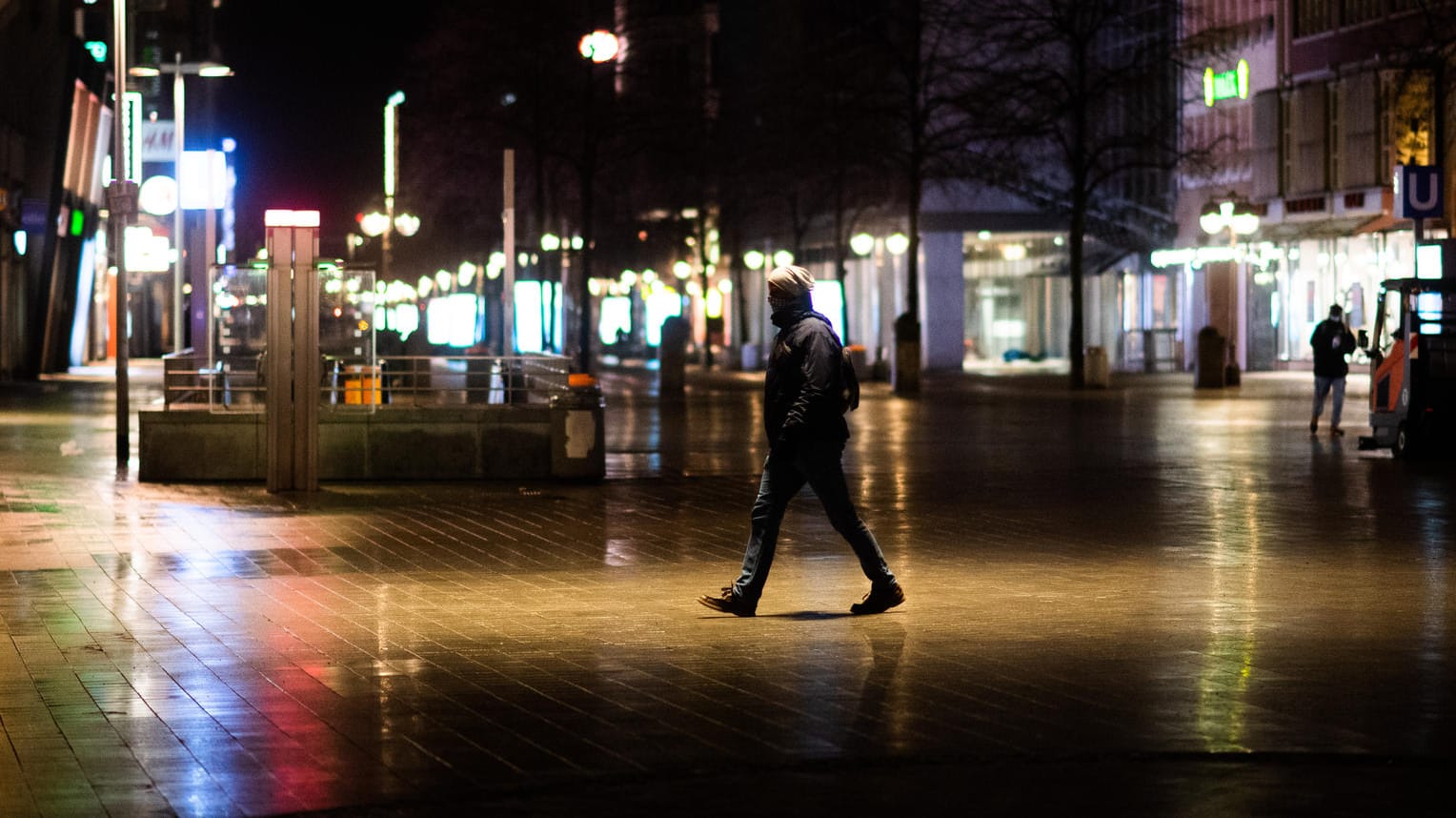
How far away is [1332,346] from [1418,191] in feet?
9.28

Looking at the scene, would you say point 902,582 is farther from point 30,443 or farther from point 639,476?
point 30,443

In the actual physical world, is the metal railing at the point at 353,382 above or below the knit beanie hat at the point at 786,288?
below

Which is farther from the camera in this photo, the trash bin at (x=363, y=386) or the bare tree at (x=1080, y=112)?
the bare tree at (x=1080, y=112)

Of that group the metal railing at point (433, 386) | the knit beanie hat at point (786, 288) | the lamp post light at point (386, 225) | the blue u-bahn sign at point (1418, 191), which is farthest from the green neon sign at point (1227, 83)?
the knit beanie hat at point (786, 288)

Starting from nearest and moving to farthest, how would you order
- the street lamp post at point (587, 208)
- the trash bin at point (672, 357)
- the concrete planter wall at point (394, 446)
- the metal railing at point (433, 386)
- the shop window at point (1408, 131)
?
the metal railing at point (433, 386), the concrete planter wall at point (394, 446), the shop window at point (1408, 131), the street lamp post at point (587, 208), the trash bin at point (672, 357)

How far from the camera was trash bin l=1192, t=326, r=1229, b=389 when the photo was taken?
151 ft

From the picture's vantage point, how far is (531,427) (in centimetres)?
2202

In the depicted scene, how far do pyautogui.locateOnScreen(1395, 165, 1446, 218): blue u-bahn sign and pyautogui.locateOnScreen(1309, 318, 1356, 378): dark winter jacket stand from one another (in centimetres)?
203

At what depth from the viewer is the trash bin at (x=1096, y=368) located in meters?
46.4

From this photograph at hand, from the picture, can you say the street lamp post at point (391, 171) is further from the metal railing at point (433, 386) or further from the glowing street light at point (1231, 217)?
the metal railing at point (433, 386)

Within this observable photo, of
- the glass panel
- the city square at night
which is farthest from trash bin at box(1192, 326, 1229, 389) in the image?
the glass panel

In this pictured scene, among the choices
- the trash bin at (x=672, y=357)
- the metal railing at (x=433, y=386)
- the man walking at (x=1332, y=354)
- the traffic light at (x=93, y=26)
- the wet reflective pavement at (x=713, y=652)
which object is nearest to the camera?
the wet reflective pavement at (x=713, y=652)

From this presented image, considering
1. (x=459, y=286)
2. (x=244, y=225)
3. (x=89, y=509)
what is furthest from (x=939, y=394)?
(x=459, y=286)

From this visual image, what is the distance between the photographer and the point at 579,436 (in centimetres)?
2150
